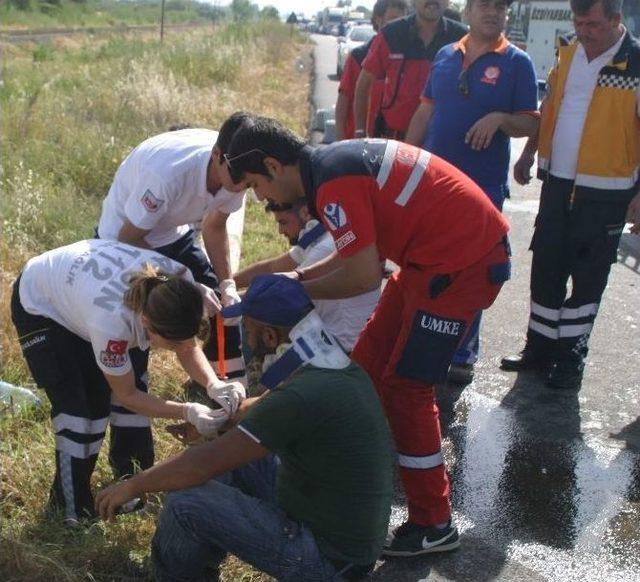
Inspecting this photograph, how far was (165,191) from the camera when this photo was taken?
12.5 ft

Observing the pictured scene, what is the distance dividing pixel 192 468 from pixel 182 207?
5.28 ft

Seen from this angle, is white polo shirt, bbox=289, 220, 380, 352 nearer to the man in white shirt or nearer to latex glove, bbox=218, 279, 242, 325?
latex glove, bbox=218, 279, 242, 325

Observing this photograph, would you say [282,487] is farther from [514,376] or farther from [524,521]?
[514,376]

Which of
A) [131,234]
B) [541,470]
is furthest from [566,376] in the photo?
[131,234]

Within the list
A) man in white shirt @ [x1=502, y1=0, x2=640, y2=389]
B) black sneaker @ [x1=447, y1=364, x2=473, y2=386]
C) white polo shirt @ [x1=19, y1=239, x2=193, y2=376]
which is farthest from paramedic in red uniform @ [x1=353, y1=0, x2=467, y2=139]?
white polo shirt @ [x1=19, y1=239, x2=193, y2=376]

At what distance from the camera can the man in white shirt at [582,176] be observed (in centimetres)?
439

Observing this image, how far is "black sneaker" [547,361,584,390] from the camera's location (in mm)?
4738

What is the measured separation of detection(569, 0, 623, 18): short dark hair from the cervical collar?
247 cm

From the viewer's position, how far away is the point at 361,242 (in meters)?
3.00

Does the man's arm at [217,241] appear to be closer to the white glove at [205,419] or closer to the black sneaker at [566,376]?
Result: the white glove at [205,419]

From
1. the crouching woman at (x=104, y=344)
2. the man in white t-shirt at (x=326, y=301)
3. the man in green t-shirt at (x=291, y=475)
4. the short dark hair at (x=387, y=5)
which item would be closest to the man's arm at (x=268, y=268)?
the man in white t-shirt at (x=326, y=301)

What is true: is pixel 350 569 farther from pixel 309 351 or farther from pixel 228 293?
pixel 228 293

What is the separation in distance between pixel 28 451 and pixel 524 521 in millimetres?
2106

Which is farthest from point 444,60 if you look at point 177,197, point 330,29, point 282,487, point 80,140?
point 330,29
